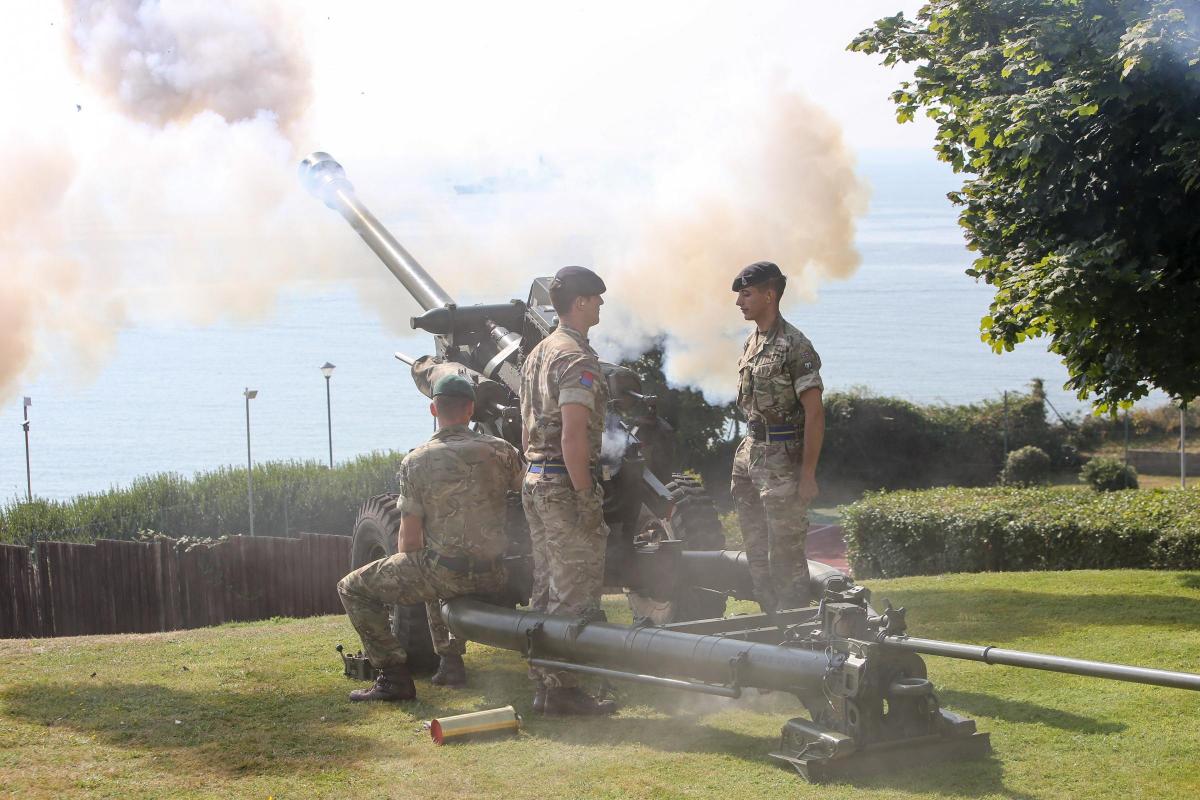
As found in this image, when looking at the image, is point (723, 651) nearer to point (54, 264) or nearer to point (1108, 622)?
point (1108, 622)

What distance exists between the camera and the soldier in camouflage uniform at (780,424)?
7.55 m

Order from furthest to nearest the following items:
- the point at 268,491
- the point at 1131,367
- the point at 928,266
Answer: the point at 928,266
the point at 268,491
the point at 1131,367

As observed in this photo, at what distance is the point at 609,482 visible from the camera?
8680mm

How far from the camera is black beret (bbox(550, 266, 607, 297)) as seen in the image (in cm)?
715

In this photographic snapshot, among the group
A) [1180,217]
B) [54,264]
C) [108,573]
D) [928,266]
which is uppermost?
[928,266]

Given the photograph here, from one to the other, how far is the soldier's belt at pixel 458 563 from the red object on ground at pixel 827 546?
19.2 m

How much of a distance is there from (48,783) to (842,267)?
33.5 feet

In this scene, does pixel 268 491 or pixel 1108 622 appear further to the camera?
pixel 268 491

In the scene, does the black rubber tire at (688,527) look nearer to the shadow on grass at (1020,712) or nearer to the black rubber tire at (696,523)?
the black rubber tire at (696,523)

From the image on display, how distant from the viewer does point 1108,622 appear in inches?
363

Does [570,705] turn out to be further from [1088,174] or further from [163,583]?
[163,583]

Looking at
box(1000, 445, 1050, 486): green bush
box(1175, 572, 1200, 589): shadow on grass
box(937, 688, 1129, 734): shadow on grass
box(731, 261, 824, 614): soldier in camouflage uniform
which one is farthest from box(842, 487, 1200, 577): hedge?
box(1000, 445, 1050, 486): green bush

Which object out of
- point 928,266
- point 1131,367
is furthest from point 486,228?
point 928,266

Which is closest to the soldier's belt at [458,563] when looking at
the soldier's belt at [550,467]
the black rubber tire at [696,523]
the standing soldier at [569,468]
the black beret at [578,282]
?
the standing soldier at [569,468]
